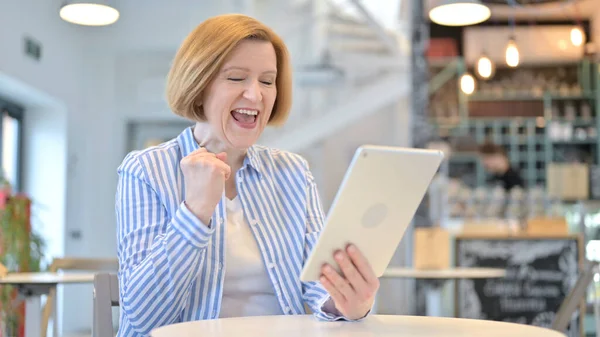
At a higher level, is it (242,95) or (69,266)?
(242,95)

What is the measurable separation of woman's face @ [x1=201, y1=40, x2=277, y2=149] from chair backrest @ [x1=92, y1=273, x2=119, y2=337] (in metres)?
0.39

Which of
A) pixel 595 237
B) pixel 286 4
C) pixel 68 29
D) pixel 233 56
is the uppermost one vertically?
pixel 286 4

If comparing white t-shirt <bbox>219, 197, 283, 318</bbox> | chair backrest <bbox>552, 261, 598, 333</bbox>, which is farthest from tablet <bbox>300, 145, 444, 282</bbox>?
chair backrest <bbox>552, 261, 598, 333</bbox>

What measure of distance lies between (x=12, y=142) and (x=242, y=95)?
6108 millimetres

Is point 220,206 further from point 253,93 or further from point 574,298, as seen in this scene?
point 574,298

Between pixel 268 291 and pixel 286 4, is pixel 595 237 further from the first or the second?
pixel 268 291

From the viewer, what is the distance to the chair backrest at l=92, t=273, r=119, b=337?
5.28 ft

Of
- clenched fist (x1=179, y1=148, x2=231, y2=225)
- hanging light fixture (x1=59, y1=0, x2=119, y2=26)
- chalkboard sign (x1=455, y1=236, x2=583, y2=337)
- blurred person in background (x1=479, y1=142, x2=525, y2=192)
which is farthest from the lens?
blurred person in background (x1=479, y1=142, x2=525, y2=192)

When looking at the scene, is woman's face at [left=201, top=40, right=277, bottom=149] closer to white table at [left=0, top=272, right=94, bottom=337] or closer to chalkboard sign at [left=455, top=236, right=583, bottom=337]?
white table at [left=0, top=272, right=94, bottom=337]

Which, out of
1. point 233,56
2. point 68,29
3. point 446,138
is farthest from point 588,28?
point 233,56

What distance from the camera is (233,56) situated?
165 centimetres

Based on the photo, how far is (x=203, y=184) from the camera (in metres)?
1.42

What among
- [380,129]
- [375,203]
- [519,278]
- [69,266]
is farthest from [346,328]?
[380,129]

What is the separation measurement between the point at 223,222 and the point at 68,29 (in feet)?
21.6
